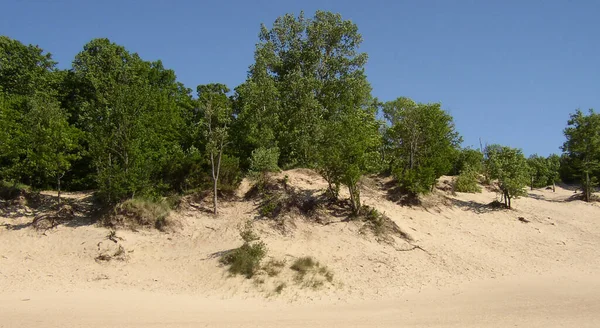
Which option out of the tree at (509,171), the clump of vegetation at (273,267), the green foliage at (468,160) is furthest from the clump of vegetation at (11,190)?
the green foliage at (468,160)

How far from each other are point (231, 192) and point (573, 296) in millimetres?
16975

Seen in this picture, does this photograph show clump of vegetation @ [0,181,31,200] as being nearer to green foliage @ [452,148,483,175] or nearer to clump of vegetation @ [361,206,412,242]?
clump of vegetation @ [361,206,412,242]

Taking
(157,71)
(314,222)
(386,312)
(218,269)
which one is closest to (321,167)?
(314,222)

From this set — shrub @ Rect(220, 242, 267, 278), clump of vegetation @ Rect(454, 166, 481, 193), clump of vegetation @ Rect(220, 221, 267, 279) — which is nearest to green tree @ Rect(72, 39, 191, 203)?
clump of vegetation @ Rect(220, 221, 267, 279)

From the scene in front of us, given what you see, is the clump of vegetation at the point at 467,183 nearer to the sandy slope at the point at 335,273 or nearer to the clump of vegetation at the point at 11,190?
the sandy slope at the point at 335,273

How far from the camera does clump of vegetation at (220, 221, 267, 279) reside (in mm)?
17922

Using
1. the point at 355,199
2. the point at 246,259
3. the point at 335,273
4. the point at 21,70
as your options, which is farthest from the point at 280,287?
the point at 21,70

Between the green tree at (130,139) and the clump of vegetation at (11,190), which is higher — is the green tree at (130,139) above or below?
above

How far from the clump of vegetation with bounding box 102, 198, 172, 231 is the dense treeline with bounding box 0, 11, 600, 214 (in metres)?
0.75

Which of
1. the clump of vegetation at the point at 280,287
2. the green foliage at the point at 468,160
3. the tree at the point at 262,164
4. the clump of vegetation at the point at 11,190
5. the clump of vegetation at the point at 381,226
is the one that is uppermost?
the green foliage at the point at 468,160

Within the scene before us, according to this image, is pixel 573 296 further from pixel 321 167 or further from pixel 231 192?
pixel 231 192

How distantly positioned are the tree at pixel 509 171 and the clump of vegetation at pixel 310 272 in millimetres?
13303

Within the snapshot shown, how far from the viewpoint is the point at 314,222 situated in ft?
71.7

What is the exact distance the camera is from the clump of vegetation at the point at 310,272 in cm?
1720
